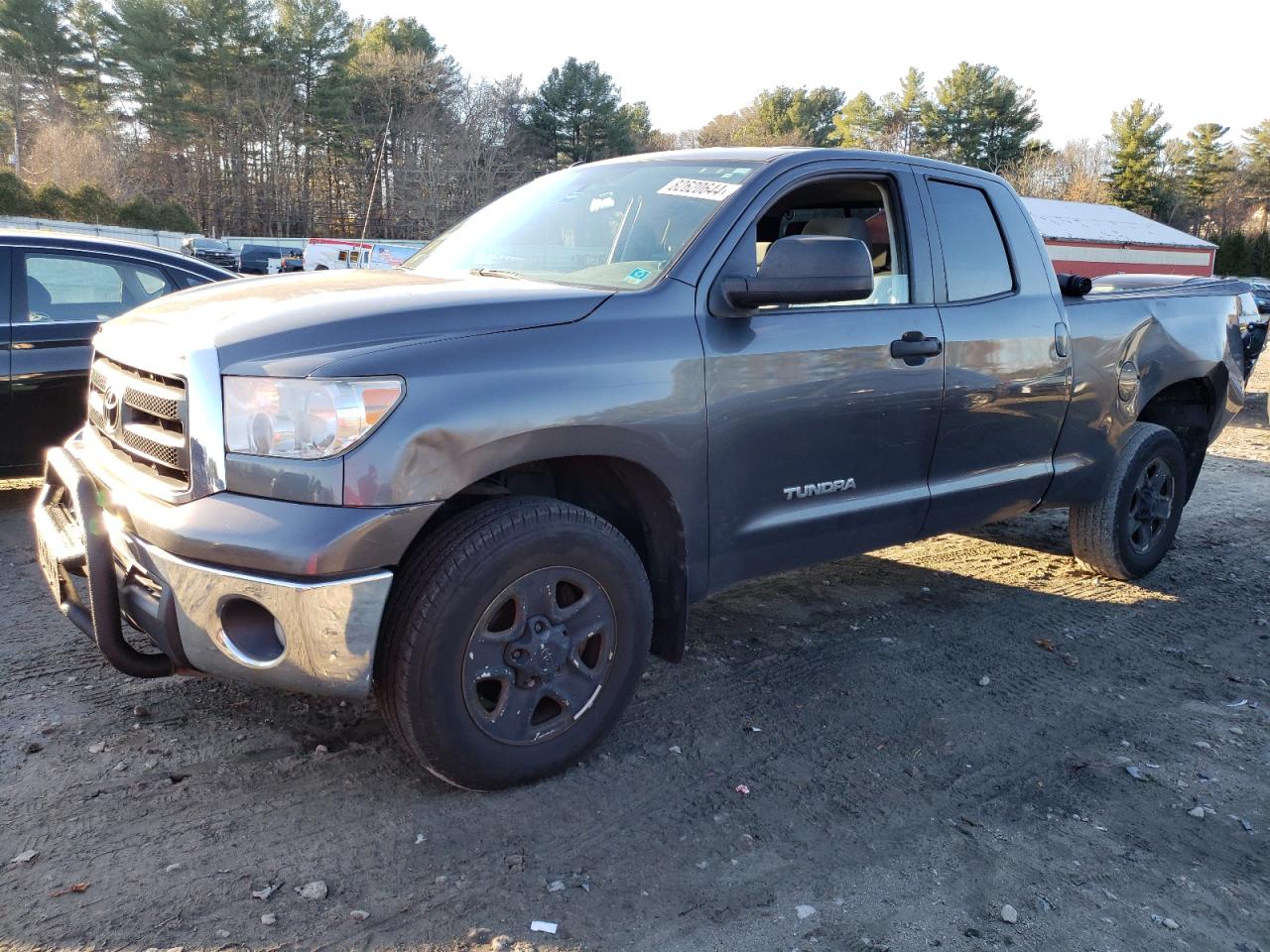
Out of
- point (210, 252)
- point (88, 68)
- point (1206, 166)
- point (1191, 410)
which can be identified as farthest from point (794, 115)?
point (1191, 410)

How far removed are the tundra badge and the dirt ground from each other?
79 cm

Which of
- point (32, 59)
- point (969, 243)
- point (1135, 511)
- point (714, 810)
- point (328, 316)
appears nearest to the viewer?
point (328, 316)

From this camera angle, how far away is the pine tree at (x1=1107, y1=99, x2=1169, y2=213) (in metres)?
70.2

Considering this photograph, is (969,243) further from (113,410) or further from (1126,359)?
(113,410)

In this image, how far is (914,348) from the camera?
144 inches

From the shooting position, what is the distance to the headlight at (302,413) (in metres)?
2.45

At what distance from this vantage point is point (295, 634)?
2479mm

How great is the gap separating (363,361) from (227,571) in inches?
24.4

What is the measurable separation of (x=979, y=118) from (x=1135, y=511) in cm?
7289

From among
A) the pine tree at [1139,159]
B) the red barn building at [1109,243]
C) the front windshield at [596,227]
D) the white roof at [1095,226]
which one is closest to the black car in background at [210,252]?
the red barn building at [1109,243]

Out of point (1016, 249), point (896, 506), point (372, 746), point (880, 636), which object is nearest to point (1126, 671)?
point (880, 636)

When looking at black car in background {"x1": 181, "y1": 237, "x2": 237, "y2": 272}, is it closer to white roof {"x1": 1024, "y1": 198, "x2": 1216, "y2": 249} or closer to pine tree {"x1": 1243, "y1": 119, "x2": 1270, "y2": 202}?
white roof {"x1": 1024, "y1": 198, "x2": 1216, "y2": 249}

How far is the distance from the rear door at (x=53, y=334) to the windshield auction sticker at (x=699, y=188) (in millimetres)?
3622

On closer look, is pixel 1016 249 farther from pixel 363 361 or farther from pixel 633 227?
pixel 363 361
